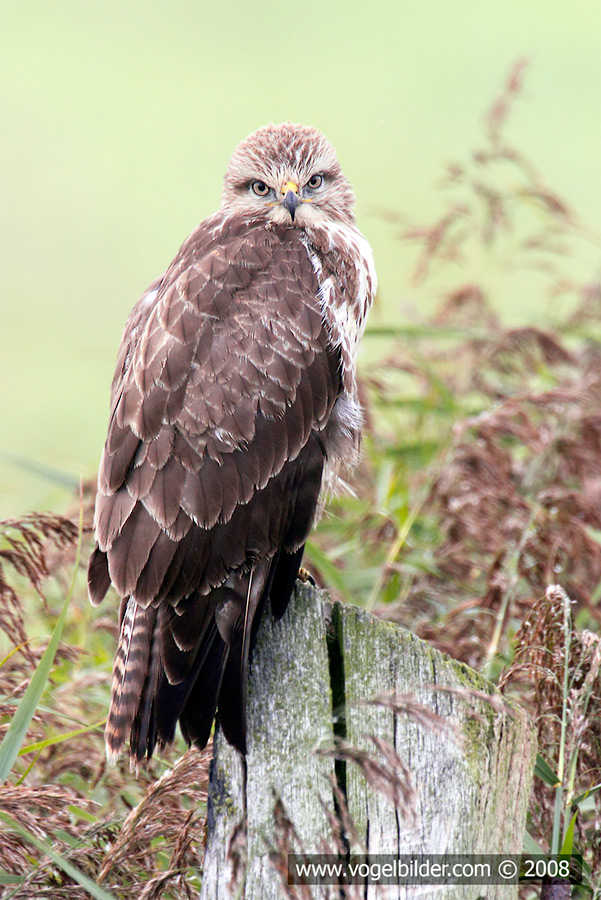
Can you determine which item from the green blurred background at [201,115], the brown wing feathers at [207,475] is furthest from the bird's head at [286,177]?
the green blurred background at [201,115]

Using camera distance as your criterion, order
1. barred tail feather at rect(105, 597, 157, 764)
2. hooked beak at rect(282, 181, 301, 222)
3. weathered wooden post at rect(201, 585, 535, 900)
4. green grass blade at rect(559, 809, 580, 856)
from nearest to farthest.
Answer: weathered wooden post at rect(201, 585, 535, 900)
green grass blade at rect(559, 809, 580, 856)
barred tail feather at rect(105, 597, 157, 764)
hooked beak at rect(282, 181, 301, 222)

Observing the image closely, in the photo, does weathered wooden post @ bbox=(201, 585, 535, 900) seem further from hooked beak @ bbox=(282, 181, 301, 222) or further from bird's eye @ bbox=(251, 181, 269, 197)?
bird's eye @ bbox=(251, 181, 269, 197)

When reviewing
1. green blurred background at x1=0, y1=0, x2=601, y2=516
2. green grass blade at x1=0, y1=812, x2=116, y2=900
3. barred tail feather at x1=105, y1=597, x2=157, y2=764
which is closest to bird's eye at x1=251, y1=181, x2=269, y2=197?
barred tail feather at x1=105, y1=597, x2=157, y2=764

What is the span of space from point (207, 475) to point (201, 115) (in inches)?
423

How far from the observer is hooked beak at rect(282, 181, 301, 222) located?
3.42 m

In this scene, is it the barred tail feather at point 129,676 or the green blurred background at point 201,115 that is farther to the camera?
the green blurred background at point 201,115

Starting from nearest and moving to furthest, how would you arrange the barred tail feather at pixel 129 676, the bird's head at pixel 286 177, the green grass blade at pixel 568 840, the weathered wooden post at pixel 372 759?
the weathered wooden post at pixel 372 759, the green grass blade at pixel 568 840, the barred tail feather at pixel 129 676, the bird's head at pixel 286 177

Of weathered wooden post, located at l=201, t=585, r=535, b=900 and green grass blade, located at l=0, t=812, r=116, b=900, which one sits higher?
weathered wooden post, located at l=201, t=585, r=535, b=900

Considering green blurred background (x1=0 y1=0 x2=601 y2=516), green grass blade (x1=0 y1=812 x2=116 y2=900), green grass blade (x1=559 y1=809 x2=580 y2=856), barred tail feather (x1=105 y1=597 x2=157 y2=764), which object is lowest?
green grass blade (x1=0 y1=812 x2=116 y2=900)

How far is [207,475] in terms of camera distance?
273cm

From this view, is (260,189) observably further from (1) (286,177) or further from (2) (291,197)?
(2) (291,197)

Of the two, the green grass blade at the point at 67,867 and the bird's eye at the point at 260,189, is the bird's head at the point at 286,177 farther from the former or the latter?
the green grass blade at the point at 67,867

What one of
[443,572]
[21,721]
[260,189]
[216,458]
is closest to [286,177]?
[260,189]

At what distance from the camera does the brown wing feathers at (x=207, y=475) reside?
2539 millimetres
